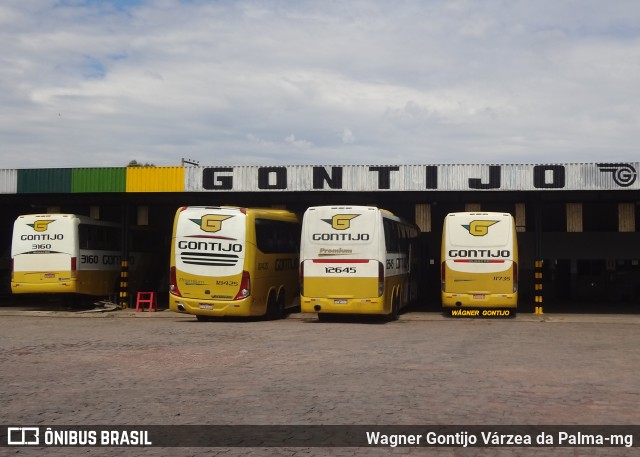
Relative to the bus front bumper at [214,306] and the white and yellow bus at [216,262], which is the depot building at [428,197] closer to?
the white and yellow bus at [216,262]

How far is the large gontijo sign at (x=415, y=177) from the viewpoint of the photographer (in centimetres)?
2364

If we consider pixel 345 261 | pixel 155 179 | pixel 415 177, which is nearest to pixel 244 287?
pixel 345 261

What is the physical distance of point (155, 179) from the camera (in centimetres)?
2620

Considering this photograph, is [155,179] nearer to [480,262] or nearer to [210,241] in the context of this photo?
[210,241]

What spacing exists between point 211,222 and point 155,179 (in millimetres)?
5228

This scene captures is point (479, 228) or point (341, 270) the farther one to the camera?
point (479, 228)

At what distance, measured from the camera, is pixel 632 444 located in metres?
7.30

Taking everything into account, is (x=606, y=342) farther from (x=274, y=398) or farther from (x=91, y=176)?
(x=91, y=176)

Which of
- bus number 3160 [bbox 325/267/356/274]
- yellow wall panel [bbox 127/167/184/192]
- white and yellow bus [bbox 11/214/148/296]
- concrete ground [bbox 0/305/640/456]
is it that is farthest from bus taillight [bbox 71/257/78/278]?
bus number 3160 [bbox 325/267/356/274]

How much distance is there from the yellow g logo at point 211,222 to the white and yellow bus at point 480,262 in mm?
6864

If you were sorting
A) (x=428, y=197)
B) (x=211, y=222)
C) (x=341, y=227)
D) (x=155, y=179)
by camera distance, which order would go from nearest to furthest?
(x=341, y=227)
(x=211, y=222)
(x=155, y=179)
(x=428, y=197)

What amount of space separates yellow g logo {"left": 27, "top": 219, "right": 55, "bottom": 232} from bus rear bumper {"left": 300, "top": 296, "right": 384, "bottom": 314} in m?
9.90

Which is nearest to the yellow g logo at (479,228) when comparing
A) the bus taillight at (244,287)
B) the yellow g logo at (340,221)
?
the yellow g logo at (340,221)

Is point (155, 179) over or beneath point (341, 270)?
over
